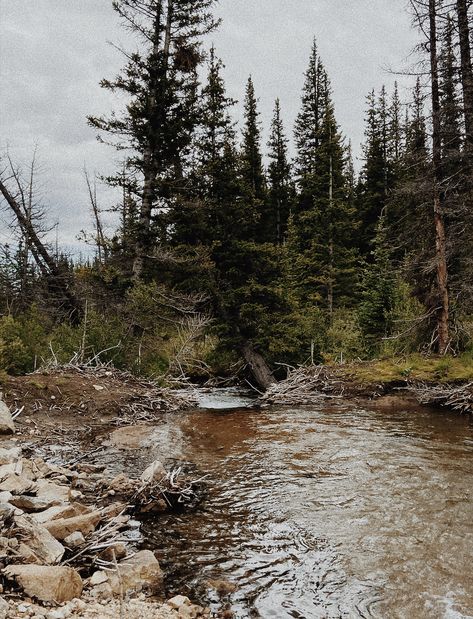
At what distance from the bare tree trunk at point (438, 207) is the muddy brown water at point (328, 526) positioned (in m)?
4.51

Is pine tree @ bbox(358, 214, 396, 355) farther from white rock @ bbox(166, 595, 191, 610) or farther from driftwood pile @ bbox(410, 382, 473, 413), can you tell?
white rock @ bbox(166, 595, 191, 610)

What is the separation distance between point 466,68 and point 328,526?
13106mm

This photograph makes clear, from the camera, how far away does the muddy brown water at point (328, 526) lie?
11.7 feet

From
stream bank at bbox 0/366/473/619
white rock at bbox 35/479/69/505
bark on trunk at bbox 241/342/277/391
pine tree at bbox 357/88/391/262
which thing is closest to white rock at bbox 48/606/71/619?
stream bank at bbox 0/366/473/619

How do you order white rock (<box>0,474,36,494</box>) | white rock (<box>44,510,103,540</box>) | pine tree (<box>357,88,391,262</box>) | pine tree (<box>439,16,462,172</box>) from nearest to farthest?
white rock (<box>44,510,103,540</box>) < white rock (<box>0,474,36,494</box>) < pine tree (<box>439,16,462,172</box>) < pine tree (<box>357,88,391,262</box>)

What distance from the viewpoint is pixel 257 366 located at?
51.2ft

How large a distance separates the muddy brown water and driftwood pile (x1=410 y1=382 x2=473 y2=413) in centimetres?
173

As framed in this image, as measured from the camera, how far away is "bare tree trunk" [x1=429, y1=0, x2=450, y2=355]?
1251 centimetres

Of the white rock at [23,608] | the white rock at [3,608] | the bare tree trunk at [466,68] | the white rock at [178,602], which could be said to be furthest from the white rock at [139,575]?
the bare tree trunk at [466,68]

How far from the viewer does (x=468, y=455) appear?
7.13 meters

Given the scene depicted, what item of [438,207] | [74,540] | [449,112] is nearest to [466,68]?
[449,112]

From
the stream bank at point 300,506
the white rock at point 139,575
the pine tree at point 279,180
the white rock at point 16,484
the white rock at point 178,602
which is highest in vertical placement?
the pine tree at point 279,180

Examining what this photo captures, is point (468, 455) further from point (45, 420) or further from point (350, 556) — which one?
point (45, 420)

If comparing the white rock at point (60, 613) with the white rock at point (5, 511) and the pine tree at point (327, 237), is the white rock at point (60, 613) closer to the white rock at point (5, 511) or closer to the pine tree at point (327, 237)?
the white rock at point (5, 511)
